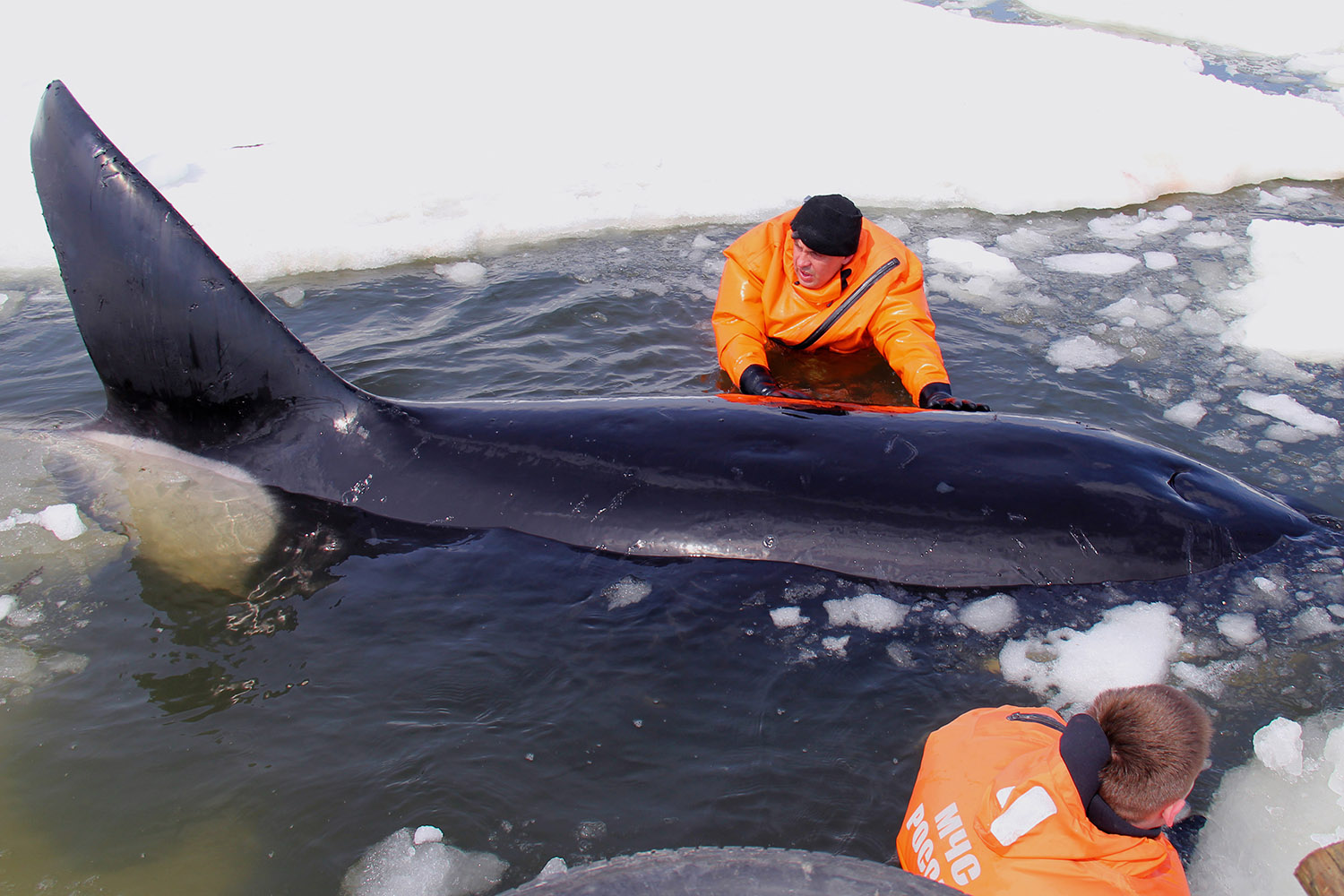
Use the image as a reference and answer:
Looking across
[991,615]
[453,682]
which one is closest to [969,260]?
[991,615]

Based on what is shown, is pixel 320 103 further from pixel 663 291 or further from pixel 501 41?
pixel 663 291

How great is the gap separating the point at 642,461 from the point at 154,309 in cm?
191

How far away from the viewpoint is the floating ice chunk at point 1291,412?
5.76m

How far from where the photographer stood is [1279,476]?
5.27m

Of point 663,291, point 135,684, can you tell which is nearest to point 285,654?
point 135,684

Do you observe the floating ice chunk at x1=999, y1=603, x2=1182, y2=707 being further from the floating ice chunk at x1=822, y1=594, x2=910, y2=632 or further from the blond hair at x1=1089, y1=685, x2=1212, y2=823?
the blond hair at x1=1089, y1=685, x2=1212, y2=823

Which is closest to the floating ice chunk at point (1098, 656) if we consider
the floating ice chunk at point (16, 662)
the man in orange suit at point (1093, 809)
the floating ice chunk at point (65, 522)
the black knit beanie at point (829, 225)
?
the man in orange suit at point (1093, 809)

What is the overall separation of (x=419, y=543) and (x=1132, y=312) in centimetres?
569

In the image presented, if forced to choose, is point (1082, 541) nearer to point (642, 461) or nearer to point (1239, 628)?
point (1239, 628)

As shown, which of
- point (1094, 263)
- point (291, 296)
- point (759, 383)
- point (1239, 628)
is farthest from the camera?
point (1094, 263)

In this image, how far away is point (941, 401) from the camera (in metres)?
5.20

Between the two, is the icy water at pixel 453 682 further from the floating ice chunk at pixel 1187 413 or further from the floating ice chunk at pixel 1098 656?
the floating ice chunk at pixel 1187 413

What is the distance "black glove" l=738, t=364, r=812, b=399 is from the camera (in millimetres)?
5879

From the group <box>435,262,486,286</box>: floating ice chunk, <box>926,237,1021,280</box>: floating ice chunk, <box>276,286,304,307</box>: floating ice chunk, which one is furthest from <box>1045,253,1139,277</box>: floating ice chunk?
<box>276,286,304,307</box>: floating ice chunk
